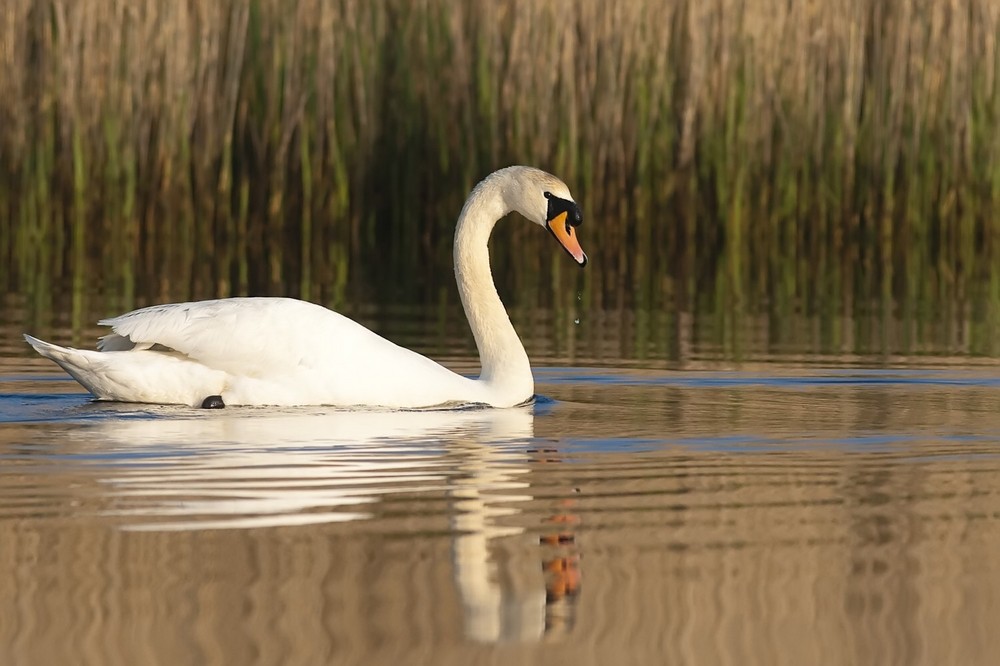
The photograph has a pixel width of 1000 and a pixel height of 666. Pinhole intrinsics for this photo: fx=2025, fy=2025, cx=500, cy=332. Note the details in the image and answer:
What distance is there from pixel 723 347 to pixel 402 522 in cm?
449

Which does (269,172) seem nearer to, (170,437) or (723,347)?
(723,347)

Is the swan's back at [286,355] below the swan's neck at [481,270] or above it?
below

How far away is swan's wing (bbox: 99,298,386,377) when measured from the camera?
7.05 meters

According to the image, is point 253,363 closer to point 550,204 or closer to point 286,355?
point 286,355

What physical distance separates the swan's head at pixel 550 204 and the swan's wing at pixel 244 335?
952mm

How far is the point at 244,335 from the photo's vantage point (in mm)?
7070

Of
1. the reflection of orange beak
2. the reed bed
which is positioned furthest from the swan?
the reed bed

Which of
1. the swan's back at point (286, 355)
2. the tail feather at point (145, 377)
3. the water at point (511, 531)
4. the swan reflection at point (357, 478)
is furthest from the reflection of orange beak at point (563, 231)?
the tail feather at point (145, 377)

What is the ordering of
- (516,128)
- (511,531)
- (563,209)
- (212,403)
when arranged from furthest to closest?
(516,128)
(563,209)
(212,403)
(511,531)

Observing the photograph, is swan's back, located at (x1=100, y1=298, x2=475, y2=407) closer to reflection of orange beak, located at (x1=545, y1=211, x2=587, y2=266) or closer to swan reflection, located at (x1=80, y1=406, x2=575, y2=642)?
swan reflection, located at (x1=80, y1=406, x2=575, y2=642)

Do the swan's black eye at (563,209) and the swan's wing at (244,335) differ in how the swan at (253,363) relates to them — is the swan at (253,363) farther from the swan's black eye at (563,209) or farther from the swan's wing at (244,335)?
the swan's black eye at (563,209)

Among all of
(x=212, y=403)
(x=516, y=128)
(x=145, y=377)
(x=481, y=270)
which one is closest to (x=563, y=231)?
(x=481, y=270)

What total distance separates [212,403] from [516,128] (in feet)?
25.5

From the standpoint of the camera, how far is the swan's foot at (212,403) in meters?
7.03
